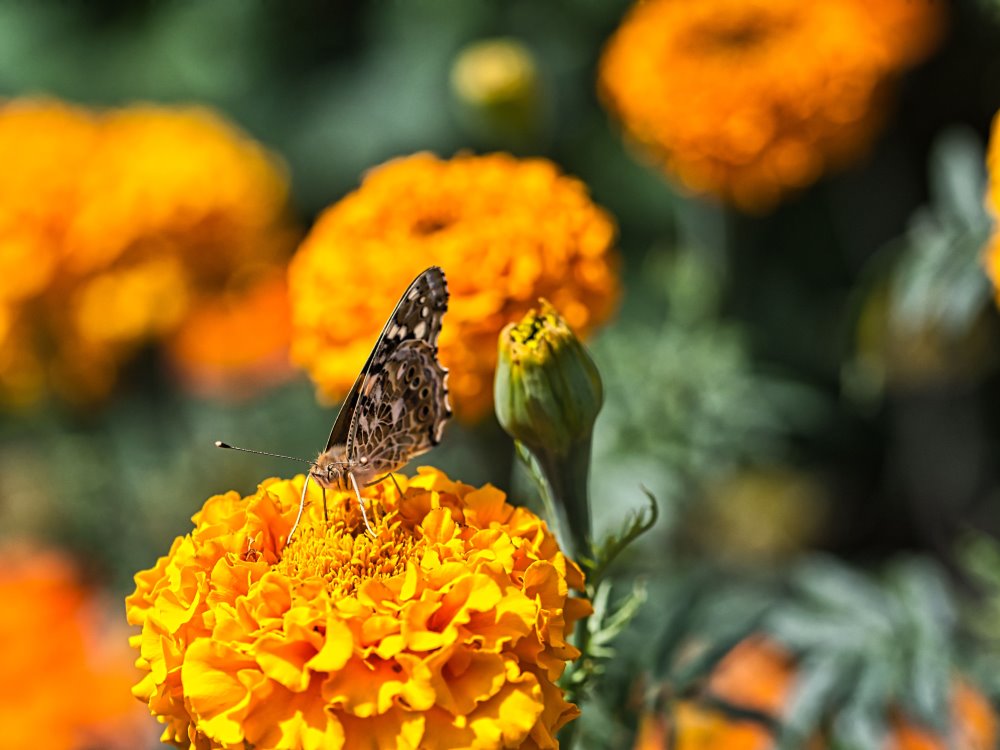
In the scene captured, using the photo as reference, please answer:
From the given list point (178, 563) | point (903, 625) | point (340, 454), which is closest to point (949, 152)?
point (903, 625)

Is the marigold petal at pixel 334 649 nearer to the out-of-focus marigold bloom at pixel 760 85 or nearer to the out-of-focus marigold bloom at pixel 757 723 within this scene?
the out-of-focus marigold bloom at pixel 757 723

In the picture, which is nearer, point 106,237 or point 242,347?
point 106,237

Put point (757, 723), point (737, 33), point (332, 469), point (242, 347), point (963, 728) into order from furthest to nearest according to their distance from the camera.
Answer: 1. point (242, 347)
2. point (737, 33)
3. point (963, 728)
4. point (757, 723)
5. point (332, 469)

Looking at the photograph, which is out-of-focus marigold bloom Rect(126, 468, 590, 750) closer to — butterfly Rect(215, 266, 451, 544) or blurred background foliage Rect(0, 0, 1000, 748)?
butterfly Rect(215, 266, 451, 544)

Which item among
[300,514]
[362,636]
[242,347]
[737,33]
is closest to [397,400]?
[300,514]

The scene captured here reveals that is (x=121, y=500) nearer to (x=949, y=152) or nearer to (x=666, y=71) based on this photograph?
(x=666, y=71)

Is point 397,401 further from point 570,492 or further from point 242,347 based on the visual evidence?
point 242,347
